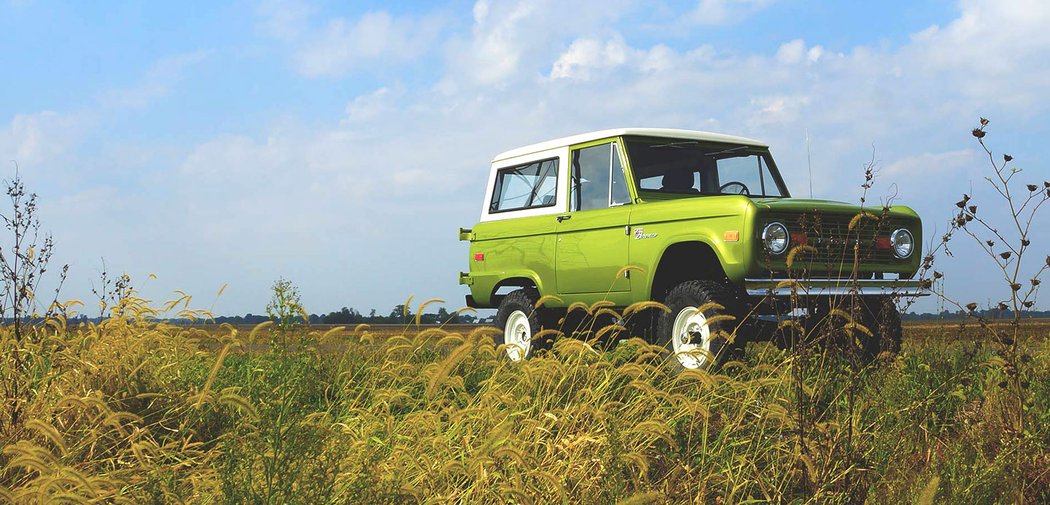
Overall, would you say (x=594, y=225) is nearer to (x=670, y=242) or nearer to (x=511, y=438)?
(x=670, y=242)

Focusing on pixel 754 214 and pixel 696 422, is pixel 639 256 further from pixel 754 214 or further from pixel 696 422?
pixel 696 422

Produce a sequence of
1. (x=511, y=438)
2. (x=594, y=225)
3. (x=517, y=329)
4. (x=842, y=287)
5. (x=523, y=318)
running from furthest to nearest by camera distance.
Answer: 1. (x=517, y=329)
2. (x=523, y=318)
3. (x=594, y=225)
4. (x=842, y=287)
5. (x=511, y=438)

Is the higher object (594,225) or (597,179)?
(597,179)

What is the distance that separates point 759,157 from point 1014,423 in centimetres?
494

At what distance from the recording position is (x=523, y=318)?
10086 mm

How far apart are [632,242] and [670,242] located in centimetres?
50

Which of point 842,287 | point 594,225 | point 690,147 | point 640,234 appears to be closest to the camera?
point 842,287

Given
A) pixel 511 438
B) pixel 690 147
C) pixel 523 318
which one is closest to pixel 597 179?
pixel 690 147

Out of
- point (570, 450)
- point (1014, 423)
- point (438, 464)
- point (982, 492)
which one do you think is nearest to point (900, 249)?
point (1014, 423)

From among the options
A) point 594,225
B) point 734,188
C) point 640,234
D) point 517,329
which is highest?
point 734,188

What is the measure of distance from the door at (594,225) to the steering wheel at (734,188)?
1.30 metres

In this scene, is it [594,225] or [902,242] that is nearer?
[902,242]

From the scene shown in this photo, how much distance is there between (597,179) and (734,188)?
4.94 ft

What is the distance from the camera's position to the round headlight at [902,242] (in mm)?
8414
